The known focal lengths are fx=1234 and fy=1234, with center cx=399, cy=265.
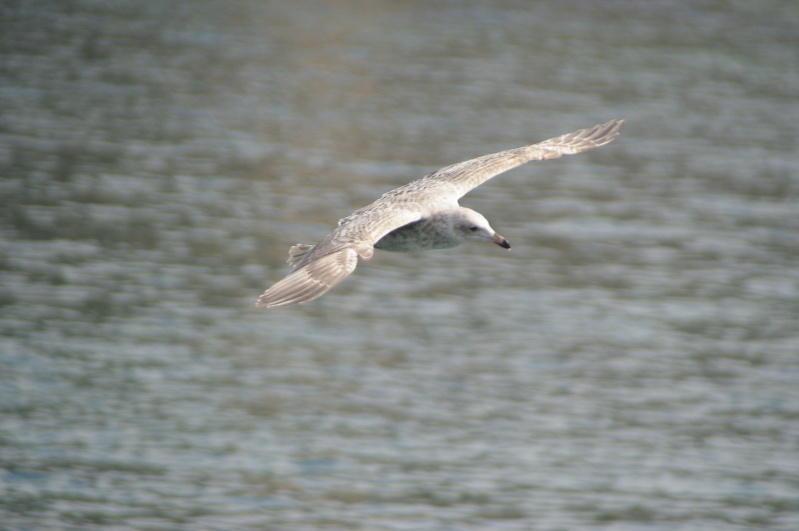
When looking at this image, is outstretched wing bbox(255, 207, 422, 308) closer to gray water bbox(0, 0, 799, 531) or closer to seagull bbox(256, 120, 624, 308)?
seagull bbox(256, 120, 624, 308)

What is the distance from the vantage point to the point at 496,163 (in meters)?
11.6

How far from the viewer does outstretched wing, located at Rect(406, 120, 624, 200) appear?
437 inches

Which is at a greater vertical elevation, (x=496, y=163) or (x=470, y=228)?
(x=496, y=163)

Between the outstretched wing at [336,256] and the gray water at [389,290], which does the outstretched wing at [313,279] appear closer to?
the outstretched wing at [336,256]

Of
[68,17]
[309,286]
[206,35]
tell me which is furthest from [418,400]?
[68,17]

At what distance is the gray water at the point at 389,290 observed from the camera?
627 inches

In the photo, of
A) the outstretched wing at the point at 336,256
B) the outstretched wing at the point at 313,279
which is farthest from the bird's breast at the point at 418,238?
the outstretched wing at the point at 313,279

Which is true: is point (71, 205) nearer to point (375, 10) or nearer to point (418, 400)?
point (418, 400)

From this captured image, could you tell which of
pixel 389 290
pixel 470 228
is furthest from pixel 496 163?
pixel 389 290

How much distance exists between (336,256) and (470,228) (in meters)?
1.85

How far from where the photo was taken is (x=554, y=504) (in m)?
15.5

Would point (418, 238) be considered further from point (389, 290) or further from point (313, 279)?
point (389, 290)

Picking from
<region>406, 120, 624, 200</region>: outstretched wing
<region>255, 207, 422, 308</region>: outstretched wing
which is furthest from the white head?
<region>255, 207, 422, 308</region>: outstretched wing

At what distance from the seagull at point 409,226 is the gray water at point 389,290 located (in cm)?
→ 500
